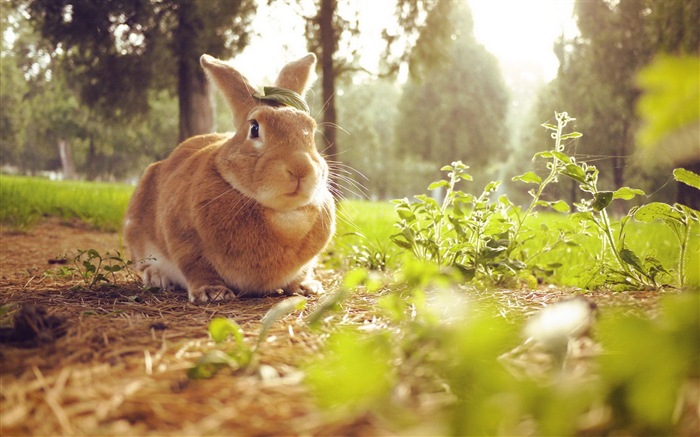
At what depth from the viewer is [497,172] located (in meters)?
26.3

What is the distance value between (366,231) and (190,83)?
14.3 feet

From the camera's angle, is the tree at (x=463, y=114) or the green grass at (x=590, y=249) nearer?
the green grass at (x=590, y=249)

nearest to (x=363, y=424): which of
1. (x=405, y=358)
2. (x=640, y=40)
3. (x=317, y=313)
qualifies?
(x=405, y=358)

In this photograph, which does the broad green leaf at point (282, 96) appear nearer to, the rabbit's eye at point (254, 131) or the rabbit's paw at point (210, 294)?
the rabbit's eye at point (254, 131)

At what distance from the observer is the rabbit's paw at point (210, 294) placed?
2424 millimetres

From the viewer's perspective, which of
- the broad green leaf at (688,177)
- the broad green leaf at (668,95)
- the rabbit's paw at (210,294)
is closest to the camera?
the broad green leaf at (668,95)

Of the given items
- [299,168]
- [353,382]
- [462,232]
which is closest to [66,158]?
[299,168]

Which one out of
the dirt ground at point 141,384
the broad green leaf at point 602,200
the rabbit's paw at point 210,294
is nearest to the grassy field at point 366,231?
the broad green leaf at point 602,200

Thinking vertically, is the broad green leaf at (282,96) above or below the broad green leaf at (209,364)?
above

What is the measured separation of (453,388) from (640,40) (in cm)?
582

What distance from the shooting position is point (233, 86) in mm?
2840

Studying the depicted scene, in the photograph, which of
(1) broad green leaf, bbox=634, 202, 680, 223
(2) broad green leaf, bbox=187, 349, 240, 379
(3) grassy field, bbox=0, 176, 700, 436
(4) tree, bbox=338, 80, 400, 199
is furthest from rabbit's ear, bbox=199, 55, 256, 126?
(4) tree, bbox=338, 80, 400, 199

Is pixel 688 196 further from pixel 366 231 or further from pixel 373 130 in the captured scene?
pixel 373 130

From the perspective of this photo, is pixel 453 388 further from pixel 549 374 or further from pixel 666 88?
pixel 666 88
